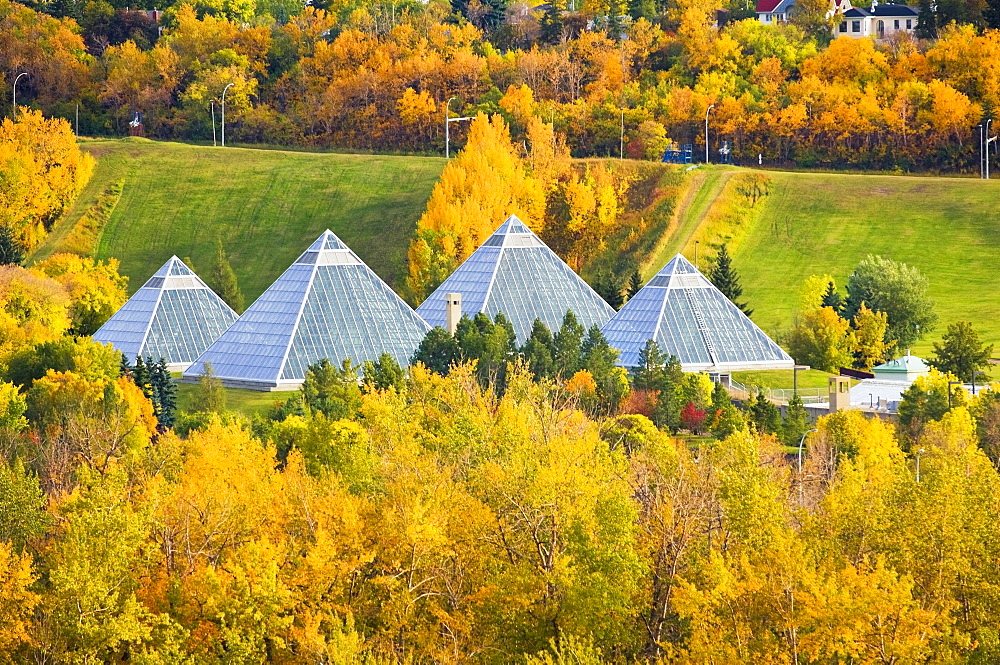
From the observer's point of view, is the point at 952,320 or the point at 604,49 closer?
the point at 952,320

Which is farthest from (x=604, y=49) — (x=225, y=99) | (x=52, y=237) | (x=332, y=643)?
(x=332, y=643)

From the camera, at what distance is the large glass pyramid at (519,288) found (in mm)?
104188

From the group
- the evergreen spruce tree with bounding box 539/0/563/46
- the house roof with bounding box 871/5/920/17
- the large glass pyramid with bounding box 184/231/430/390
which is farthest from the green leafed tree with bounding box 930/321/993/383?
the house roof with bounding box 871/5/920/17

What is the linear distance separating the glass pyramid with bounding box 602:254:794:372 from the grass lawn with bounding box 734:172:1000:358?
1258 cm

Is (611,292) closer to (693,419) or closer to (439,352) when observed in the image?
(439,352)

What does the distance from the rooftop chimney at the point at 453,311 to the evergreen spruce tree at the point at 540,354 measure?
27.1 ft

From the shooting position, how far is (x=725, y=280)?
116 meters

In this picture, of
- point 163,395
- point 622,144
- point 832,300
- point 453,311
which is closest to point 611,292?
point 832,300

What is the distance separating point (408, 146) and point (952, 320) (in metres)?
51.3

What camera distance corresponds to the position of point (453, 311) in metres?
102

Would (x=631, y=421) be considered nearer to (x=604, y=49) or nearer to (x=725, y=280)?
(x=725, y=280)

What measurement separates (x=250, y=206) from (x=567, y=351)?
5747 centimetres

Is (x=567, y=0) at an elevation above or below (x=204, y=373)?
above

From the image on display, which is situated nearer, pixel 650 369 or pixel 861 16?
pixel 650 369
